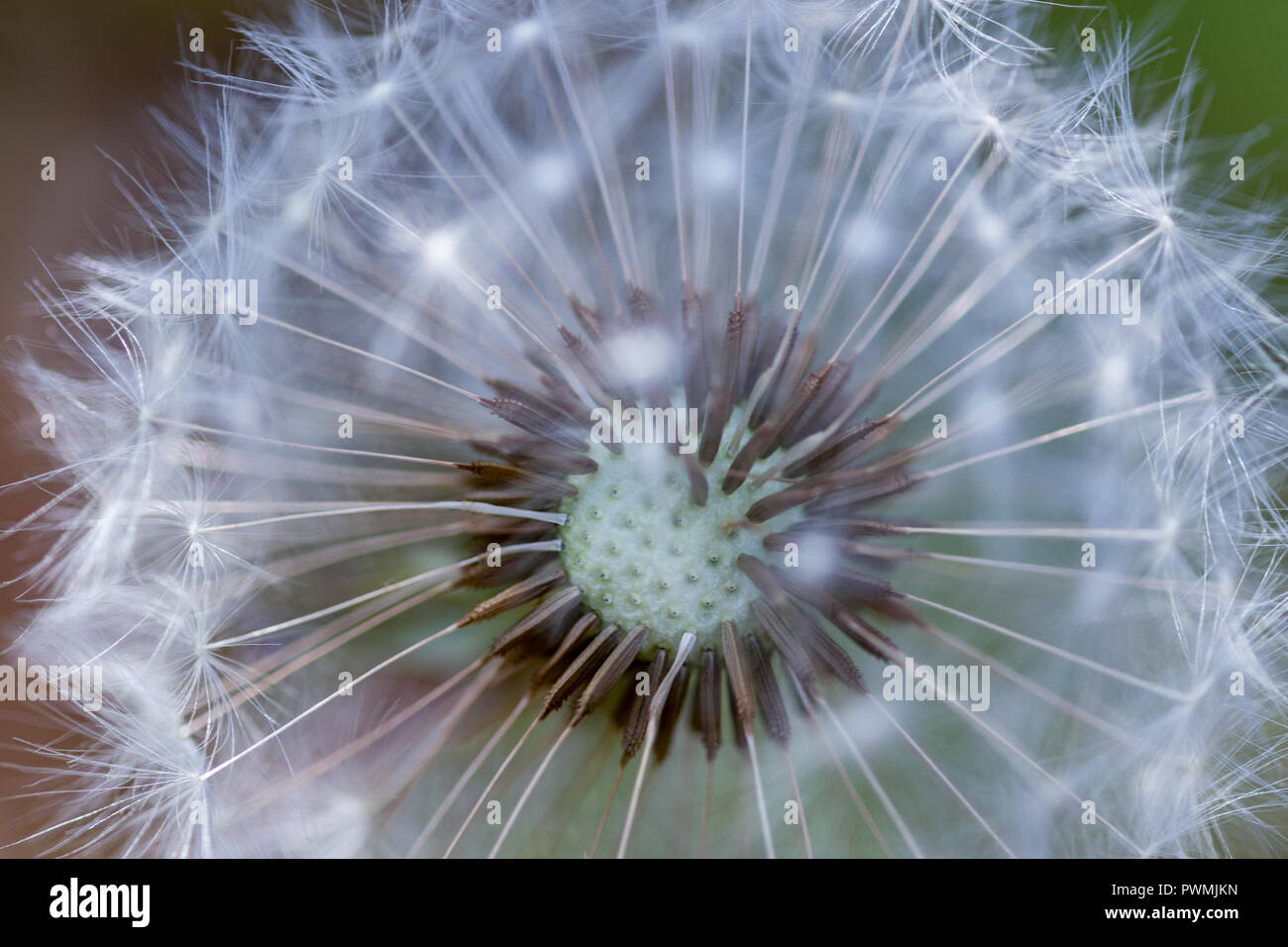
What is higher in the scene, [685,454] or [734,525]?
[685,454]

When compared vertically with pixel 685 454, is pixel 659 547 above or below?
below

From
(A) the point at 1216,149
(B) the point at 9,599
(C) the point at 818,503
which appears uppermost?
(A) the point at 1216,149

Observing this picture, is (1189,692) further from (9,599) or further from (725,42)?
(9,599)

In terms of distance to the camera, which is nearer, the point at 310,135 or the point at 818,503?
the point at 818,503

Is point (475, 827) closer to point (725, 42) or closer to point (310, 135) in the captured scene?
point (310, 135)
